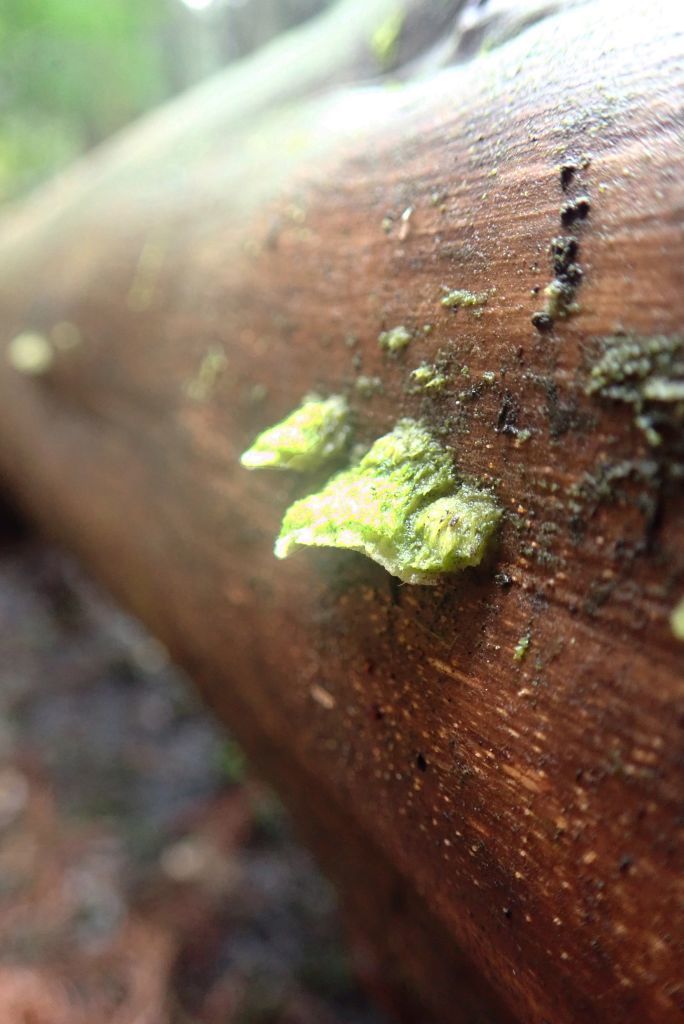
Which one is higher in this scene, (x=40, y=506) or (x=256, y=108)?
(x=256, y=108)

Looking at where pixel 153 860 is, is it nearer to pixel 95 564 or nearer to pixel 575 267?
pixel 95 564

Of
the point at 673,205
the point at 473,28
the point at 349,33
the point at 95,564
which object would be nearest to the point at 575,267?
the point at 673,205

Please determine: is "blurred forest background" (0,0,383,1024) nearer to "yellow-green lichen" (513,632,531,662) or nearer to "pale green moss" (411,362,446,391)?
"yellow-green lichen" (513,632,531,662)

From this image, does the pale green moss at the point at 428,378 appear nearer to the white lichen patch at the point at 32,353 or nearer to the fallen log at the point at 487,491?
the fallen log at the point at 487,491

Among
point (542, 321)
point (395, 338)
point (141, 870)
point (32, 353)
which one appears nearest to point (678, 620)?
point (542, 321)

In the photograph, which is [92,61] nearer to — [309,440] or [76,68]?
[76,68]

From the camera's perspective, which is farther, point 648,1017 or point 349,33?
point 349,33

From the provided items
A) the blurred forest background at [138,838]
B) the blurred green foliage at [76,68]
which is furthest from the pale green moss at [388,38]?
the blurred green foliage at [76,68]
